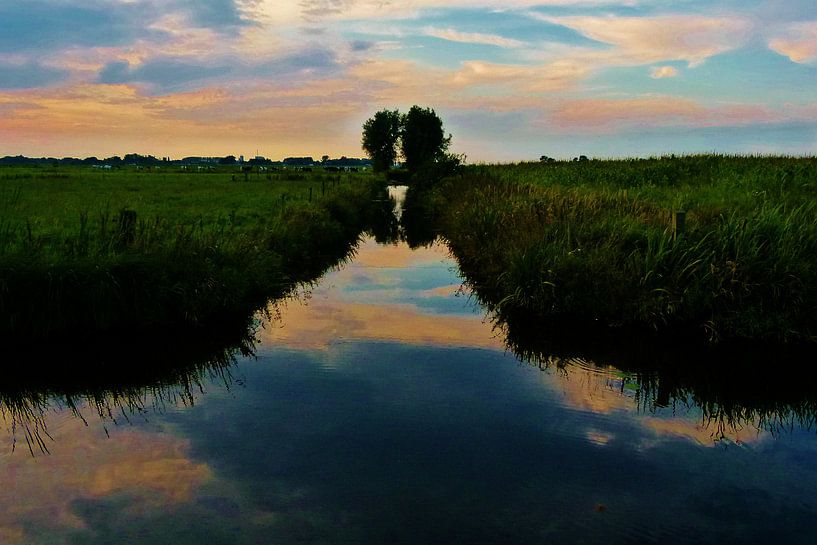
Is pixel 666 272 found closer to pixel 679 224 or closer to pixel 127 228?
pixel 679 224

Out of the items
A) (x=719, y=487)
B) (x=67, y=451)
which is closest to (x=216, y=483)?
(x=67, y=451)

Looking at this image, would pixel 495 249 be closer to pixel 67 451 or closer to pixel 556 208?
pixel 556 208

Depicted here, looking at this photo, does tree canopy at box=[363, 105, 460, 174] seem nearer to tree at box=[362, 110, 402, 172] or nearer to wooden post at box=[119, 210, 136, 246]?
tree at box=[362, 110, 402, 172]

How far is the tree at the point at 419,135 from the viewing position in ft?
365

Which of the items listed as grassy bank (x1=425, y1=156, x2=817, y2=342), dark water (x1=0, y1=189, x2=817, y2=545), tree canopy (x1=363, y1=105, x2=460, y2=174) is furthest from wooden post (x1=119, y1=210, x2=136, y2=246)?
tree canopy (x1=363, y1=105, x2=460, y2=174)

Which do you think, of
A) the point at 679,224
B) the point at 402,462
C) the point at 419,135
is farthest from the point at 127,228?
the point at 419,135

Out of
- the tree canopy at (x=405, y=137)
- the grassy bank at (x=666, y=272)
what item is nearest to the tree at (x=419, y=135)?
the tree canopy at (x=405, y=137)

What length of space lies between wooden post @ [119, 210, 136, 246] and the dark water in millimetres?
4746

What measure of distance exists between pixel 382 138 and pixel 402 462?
11452cm

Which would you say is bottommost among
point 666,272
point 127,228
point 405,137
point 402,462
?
point 402,462

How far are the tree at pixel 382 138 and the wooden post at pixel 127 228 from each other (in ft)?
351

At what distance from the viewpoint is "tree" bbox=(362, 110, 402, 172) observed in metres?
116

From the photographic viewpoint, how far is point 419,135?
111 m

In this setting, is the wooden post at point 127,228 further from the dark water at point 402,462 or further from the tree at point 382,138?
the tree at point 382,138
